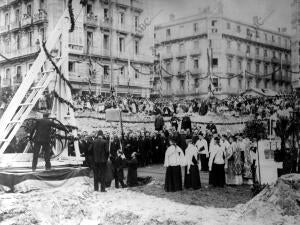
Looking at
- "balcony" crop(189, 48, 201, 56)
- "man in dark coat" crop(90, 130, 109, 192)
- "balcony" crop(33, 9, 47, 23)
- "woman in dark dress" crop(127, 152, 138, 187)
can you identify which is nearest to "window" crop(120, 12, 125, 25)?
"balcony" crop(33, 9, 47, 23)

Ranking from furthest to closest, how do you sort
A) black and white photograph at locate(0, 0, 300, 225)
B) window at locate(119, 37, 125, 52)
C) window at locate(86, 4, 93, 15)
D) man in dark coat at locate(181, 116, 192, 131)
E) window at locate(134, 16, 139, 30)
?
window at locate(119, 37, 125, 52) < window at locate(134, 16, 139, 30) < window at locate(86, 4, 93, 15) < man in dark coat at locate(181, 116, 192, 131) < black and white photograph at locate(0, 0, 300, 225)

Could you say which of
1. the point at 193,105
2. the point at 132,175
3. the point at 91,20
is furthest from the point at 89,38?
the point at 132,175

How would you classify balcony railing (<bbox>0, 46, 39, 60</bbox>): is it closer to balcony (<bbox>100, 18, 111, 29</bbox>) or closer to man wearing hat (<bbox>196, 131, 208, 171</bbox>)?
balcony (<bbox>100, 18, 111, 29</bbox>)

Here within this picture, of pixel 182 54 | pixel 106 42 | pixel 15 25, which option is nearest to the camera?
pixel 182 54

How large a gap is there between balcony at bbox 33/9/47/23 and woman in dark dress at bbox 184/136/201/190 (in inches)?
382

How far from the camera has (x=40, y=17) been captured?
1694 centimetres

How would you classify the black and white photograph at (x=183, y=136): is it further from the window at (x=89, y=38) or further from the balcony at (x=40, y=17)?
the window at (x=89, y=38)

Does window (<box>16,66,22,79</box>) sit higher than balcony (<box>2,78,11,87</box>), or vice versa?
window (<box>16,66,22,79</box>)

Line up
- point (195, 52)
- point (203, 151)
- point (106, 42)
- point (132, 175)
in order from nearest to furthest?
1. point (132, 175)
2. point (203, 151)
3. point (195, 52)
4. point (106, 42)

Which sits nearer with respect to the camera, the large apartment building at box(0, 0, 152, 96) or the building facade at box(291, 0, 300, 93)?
the building facade at box(291, 0, 300, 93)

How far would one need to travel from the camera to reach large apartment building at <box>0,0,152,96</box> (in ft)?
55.6

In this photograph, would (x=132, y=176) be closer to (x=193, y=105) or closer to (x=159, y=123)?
(x=193, y=105)

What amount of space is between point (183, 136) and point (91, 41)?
280 inches

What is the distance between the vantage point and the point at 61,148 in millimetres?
11484
